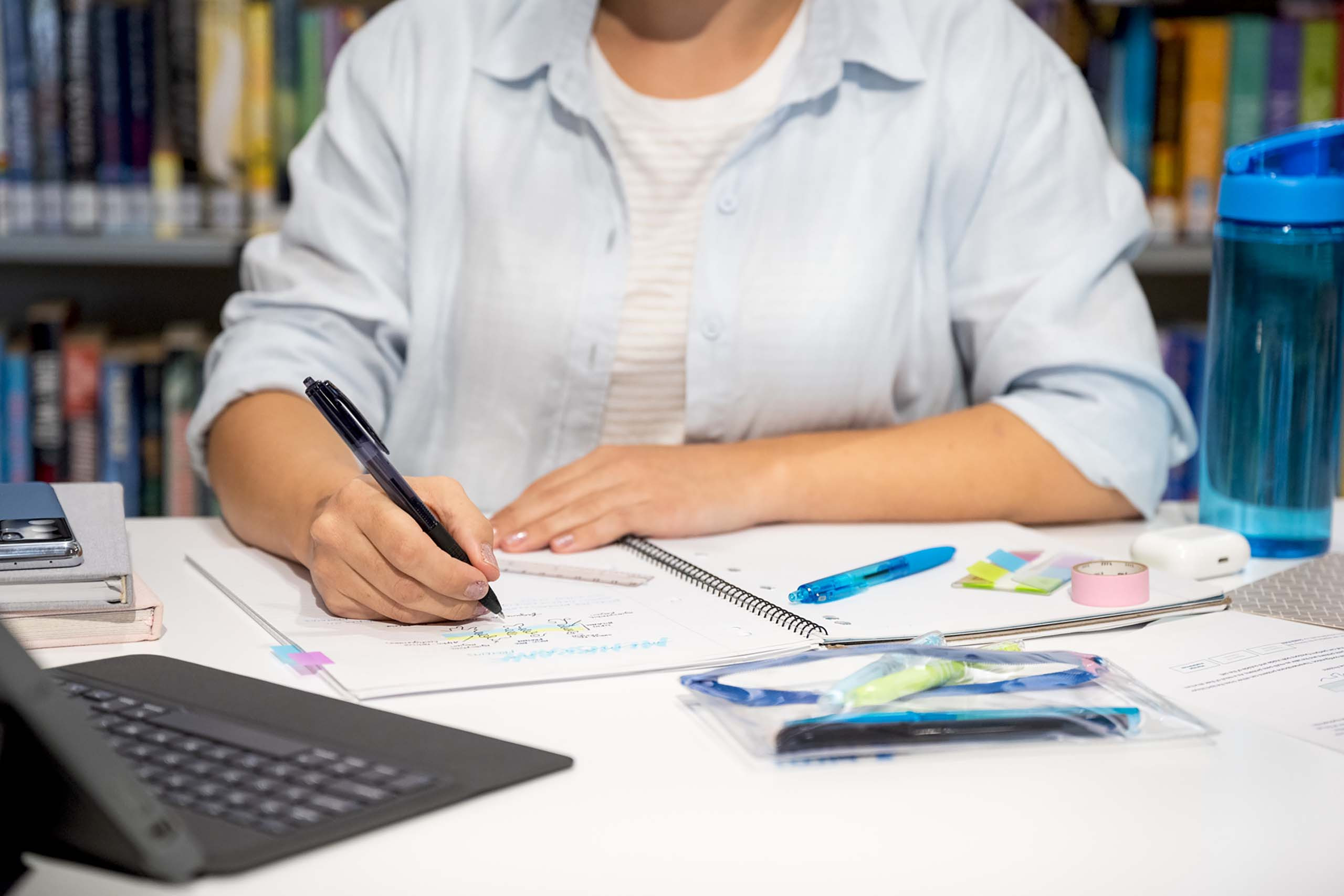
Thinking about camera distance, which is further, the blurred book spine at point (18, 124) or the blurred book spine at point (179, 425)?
the blurred book spine at point (179, 425)

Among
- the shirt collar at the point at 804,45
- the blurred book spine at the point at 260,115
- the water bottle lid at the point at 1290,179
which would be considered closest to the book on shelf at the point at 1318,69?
the shirt collar at the point at 804,45

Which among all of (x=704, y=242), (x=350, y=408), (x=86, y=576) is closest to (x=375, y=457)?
(x=350, y=408)

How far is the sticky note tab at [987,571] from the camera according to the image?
0.83 metres

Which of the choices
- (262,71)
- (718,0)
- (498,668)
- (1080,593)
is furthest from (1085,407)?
(262,71)

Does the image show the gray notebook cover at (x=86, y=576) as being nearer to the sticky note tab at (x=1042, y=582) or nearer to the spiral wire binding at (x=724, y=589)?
the spiral wire binding at (x=724, y=589)

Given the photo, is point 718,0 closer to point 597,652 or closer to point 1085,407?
point 1085,407

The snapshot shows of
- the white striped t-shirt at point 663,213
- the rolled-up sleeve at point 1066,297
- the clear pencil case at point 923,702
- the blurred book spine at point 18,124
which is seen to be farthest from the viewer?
the blurred book spine at point 18,124

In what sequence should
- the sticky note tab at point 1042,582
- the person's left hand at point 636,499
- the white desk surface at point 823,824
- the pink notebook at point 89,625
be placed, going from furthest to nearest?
the person's left hand at point 636,499 < the sticky note tab at point 1042,582 < the pink notebook at point 89,625 < the white desk surface at point 823,824

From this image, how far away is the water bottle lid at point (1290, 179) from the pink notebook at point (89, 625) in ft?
2.29

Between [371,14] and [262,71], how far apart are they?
11.1 inches

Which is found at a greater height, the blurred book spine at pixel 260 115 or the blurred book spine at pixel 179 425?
the blurred book spine at pixel 260 115

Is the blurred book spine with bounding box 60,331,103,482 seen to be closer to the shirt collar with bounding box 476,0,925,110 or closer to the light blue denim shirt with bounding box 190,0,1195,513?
the light blue denim shirt with bounding box 190,0,1195,513

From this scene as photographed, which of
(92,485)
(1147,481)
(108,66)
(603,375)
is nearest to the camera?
(92,485)

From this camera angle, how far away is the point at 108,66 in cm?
171
